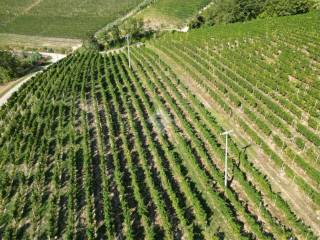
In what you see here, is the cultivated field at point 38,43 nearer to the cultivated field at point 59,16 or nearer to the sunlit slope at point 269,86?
the cultivated field at point 59,16

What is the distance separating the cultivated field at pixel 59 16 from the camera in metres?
95.4

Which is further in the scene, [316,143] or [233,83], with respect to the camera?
[233,83]

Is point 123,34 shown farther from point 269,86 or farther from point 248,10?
point 269,86

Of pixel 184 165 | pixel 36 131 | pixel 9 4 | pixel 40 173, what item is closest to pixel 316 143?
pixel 184 165

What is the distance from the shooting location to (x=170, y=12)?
98375mm

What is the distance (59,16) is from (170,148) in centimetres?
7739

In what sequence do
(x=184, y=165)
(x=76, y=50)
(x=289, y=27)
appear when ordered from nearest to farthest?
(x=184, y=165) < (x=289, y=27) < (x=76, y=50)

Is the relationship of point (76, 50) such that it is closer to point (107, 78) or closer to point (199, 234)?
point (107, 78)

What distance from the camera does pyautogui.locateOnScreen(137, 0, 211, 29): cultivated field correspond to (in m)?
93.9

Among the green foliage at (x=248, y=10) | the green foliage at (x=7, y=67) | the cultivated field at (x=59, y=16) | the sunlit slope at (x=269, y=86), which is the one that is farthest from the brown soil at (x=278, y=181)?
the cultivated field at (x=59, y=16)

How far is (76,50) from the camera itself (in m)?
81.4

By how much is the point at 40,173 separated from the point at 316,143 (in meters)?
25.2

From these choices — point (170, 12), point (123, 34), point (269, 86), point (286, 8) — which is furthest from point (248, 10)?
point (269, 86)

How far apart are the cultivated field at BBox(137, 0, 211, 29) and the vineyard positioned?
32.7 meters
